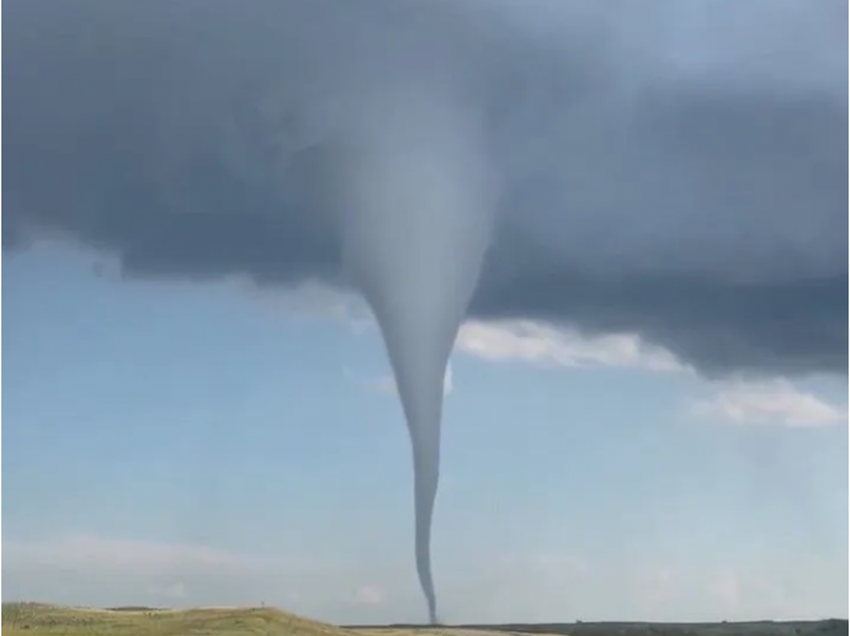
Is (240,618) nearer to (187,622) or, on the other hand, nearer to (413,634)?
(187,622)

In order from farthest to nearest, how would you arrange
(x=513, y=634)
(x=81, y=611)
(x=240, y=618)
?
(x=513, y=634), (x=81, y=611), (x=240, y=618)

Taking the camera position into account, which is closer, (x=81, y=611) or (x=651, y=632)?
(x=81, y=611)

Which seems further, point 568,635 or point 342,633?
point 568,635

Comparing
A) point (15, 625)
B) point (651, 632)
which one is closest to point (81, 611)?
point (15, 625)

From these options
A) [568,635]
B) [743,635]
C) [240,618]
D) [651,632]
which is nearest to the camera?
[240,618]

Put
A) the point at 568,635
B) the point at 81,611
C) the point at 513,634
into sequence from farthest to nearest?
1. the point at 568,635
2. the point at 513,634
3. the point at 81,611

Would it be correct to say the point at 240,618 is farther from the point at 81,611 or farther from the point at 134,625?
the point at 81,611

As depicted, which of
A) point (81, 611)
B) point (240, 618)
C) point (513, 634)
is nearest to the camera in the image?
point (240, 618)

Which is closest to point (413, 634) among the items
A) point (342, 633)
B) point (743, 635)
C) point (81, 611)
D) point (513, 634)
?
point (342, 633)

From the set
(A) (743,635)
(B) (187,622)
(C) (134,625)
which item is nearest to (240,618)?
(B) (187,622)
